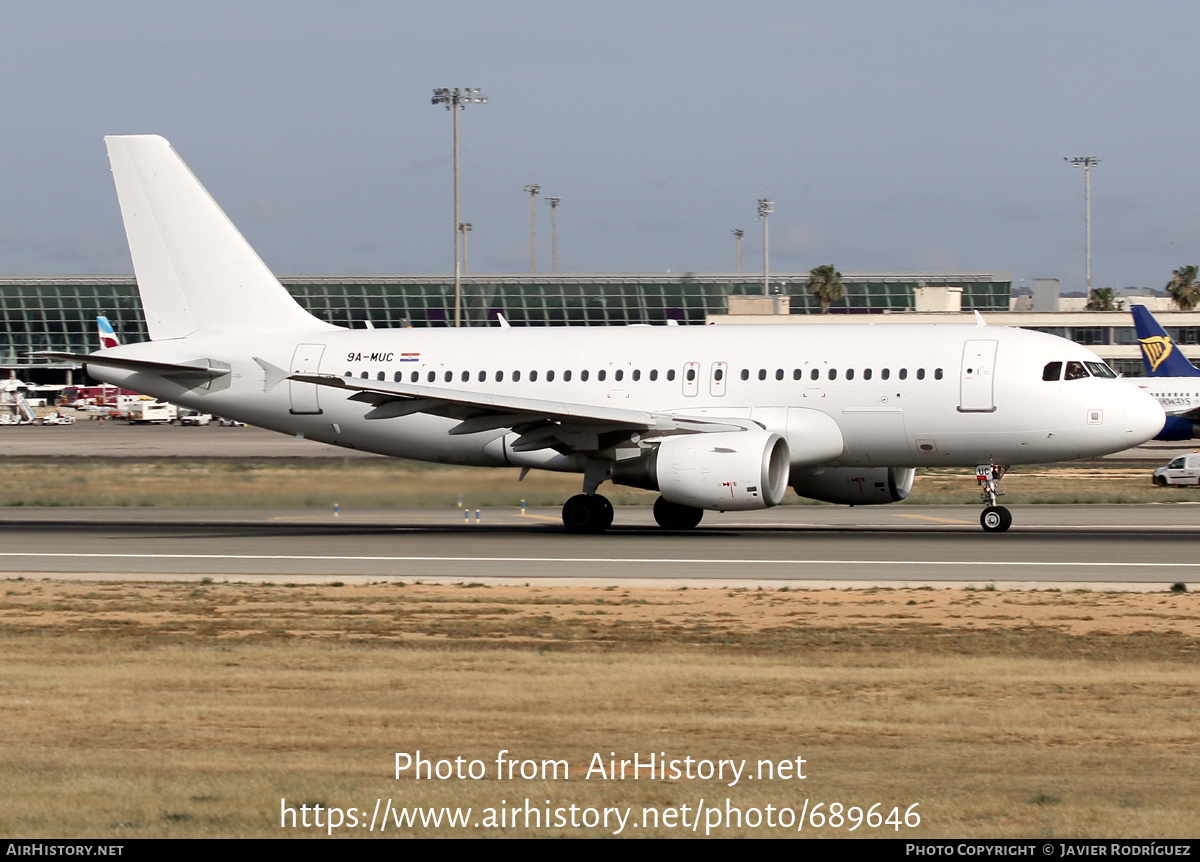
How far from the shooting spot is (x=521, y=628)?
1611 cm

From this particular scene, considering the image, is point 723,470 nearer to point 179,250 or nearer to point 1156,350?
point 179,250

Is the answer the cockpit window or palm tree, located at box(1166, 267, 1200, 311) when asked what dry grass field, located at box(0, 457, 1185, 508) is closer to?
the cockpit window

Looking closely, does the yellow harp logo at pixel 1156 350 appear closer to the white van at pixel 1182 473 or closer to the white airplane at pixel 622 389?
the white van at pixel 1182 473

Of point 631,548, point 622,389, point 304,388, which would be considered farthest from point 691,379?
point 304,388

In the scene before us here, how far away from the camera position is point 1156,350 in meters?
67.5

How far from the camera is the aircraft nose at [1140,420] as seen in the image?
26578 millimetres

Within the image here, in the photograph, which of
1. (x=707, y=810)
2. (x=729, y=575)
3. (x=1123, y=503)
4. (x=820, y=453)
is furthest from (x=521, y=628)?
(x=1123, y=503)

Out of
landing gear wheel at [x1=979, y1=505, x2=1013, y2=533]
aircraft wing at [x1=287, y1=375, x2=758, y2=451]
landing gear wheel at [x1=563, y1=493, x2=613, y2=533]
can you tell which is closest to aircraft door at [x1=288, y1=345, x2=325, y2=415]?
aircraft wing at [x1=287, y1=375, x2=758, y2=451]

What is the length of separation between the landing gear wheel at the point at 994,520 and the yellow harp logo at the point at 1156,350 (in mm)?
43146

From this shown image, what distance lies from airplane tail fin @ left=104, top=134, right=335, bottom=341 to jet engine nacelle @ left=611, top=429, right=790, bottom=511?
10.0 meters

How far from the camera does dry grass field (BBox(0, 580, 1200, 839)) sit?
337 inches

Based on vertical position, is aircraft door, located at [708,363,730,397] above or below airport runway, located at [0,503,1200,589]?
above

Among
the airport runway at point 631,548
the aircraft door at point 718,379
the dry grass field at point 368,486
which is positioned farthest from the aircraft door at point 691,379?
the dry grass field at point 368,486

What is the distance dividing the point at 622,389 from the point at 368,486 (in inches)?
232
